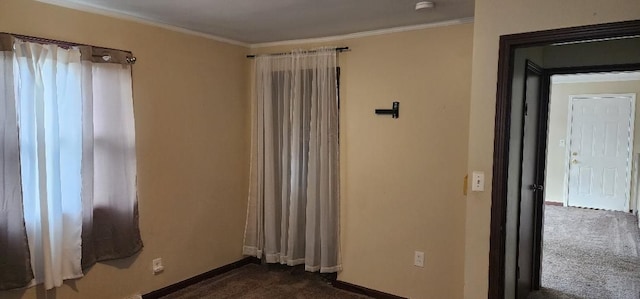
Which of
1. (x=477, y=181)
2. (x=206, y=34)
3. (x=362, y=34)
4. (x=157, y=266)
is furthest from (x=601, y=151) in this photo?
(x=157, y=266)

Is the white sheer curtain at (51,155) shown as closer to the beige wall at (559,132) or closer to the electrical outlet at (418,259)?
the electrical outlet at (418,259)

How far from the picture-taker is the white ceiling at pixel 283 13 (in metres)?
2.58

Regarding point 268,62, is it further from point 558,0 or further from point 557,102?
point 557,102

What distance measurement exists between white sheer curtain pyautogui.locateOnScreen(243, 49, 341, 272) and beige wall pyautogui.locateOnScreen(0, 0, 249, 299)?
0.70 feet

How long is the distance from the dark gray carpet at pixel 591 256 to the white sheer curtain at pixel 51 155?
3665 millimetres

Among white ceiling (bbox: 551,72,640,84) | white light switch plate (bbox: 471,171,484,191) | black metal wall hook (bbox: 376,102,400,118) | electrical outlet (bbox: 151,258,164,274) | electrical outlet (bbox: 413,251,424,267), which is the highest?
white ceiling (bbox: 551,72,640,84)

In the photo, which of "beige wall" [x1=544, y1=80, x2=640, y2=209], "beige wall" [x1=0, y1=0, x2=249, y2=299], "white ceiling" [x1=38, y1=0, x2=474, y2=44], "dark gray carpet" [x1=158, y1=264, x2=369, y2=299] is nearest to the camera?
"white ceiling" [x1=38, y1=0, x2=474, y2=44]

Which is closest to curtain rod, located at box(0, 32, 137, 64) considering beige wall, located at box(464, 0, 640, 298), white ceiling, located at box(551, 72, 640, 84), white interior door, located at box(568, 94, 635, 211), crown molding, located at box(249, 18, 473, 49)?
crown molding, located at box(249, 18, 473, 49)

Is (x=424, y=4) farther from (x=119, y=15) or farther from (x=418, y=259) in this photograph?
(x=119, y=15)

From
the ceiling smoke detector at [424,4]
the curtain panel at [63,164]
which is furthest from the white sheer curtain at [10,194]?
the ceiling smoke detector at [424,4]

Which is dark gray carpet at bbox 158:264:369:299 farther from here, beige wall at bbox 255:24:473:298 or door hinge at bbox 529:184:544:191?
door hinge at bbox 529:184:544:191

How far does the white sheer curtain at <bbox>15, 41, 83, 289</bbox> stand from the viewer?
2434 millimetres

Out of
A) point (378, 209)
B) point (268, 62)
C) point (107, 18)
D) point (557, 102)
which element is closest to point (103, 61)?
point (107, 18)

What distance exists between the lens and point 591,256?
14.6 ft
